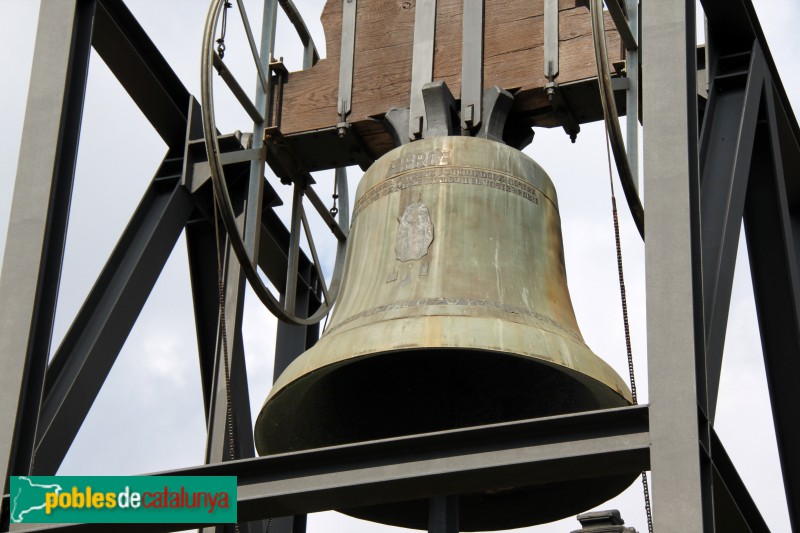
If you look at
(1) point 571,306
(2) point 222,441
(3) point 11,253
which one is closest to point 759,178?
(1) point 571,306

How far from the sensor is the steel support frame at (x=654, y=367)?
199 inches

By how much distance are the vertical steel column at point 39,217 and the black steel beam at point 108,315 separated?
1.94 feet

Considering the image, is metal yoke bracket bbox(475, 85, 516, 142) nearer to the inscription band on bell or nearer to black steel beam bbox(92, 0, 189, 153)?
the inscription band on bell

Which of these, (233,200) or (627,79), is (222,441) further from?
(627,79)

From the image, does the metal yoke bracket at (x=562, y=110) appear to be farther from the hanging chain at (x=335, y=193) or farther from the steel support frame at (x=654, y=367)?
the hanging chain at (x=335, y=193)

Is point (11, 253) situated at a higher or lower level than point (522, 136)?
lower

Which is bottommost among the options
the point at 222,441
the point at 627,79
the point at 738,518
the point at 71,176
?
the point at 738,518

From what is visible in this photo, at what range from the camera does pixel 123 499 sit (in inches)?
224

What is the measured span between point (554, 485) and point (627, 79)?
1.77m

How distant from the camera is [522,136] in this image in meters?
7.05

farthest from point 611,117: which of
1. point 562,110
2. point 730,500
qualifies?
point 730,500

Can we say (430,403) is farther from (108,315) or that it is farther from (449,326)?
(108,315)

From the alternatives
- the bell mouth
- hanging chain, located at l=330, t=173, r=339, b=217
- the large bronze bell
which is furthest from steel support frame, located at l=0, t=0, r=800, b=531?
hanging chain, located at l=330, t=173, r=339, b=217

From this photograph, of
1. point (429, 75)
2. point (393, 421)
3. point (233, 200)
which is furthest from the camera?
point (233, 200)
